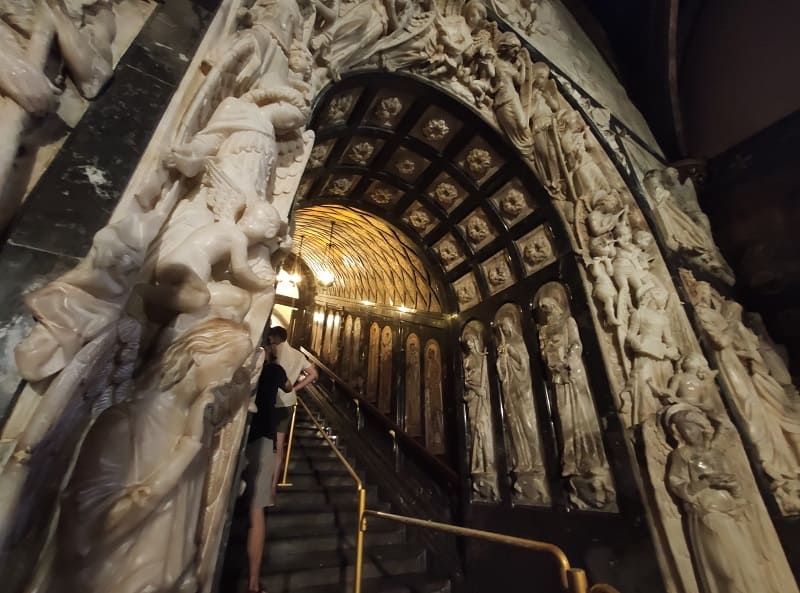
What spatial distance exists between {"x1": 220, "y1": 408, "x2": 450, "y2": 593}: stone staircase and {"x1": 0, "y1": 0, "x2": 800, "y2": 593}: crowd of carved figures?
98 cm

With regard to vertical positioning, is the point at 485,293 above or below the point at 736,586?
above

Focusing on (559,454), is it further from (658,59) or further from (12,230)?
(658,59)

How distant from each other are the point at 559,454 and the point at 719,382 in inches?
56.0

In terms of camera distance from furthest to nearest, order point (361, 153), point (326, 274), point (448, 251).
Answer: point (326, 274), point (448, 251), point (361, 153)

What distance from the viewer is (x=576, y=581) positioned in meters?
1.12

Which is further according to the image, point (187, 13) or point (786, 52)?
point (786, 52)

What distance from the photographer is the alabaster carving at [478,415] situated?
3.46 metres

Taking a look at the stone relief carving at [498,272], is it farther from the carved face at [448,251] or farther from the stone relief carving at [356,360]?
the stone relief carving at [356,360]

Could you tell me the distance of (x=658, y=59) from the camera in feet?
17.3

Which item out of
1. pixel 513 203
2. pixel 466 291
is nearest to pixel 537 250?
pixel 513 203

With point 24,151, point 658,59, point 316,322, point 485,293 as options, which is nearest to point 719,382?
point 485,293

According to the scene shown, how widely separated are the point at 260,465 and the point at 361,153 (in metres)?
3.14

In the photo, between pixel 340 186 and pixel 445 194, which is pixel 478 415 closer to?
pixel 445 194

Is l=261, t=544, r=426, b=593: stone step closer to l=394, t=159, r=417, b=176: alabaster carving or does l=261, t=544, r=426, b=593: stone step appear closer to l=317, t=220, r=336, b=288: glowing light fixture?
l=394, t=159, r=417, b=176: alabaster carving
